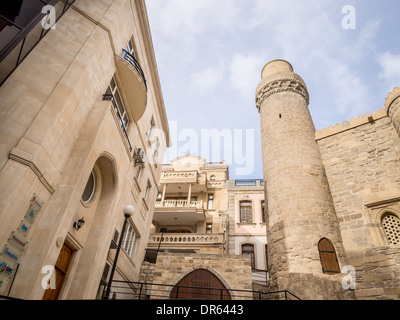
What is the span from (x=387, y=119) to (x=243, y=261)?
10116 mm

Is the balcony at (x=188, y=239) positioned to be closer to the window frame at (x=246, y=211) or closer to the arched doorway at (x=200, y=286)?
the window frame at (x=246, y=211)

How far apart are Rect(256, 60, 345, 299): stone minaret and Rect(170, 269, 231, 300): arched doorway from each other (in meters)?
2.57

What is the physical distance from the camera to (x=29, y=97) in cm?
707

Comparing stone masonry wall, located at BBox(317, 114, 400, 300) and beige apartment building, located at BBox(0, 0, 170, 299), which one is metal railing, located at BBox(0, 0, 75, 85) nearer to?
beige apartment building, located at BBox(0, 0, 170, 299)

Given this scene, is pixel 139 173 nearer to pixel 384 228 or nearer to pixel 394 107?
pixel 384 228

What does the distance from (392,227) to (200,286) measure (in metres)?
8.67

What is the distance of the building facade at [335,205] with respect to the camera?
10969 millimetres

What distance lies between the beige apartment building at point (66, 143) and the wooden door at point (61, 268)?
30mm

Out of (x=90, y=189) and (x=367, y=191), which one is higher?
(x=367, y=191)

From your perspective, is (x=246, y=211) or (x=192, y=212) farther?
(x=246, y=211)

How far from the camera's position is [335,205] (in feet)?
43.0

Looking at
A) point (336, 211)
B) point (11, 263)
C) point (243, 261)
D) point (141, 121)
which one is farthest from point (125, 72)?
point (336, 211)

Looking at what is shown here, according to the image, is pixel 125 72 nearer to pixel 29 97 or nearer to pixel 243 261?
pixel 29 97

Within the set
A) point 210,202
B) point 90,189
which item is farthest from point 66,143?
point 210,202
